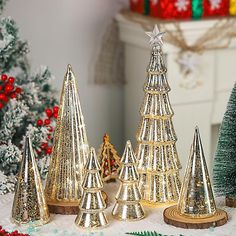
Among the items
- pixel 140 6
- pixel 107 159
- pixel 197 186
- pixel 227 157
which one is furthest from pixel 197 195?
pixel 140 6

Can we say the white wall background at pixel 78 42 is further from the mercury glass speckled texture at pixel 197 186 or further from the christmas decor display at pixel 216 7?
the mercury glass speckled texture at pixel 197 186

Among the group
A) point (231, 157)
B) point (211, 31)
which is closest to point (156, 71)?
point (231, 157)

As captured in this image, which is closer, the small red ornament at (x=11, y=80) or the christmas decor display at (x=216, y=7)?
the small red ornament at (x=11, y=80)

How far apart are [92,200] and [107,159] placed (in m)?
0.20

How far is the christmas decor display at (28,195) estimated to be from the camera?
1321mm

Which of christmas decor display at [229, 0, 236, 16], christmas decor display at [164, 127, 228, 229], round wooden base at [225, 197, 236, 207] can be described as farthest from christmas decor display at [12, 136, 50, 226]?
christmas decor display at [229, 0, 236, 16]

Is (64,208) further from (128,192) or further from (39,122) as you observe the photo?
(39,122)

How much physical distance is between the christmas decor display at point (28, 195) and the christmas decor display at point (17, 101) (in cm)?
28

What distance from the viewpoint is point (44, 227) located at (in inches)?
52.4

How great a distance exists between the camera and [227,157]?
138cm

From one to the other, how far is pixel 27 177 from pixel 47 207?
8cm

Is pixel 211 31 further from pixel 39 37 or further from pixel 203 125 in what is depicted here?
pixel 39 37

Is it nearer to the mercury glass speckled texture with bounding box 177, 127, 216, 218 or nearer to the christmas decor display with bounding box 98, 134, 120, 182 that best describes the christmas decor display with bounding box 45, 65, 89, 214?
the christmas decor display with bounding box 98, 134, 120, 182

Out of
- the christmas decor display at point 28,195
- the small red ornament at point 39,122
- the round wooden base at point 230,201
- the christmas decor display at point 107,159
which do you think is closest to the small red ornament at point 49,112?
the small red ornament at point 39,122
